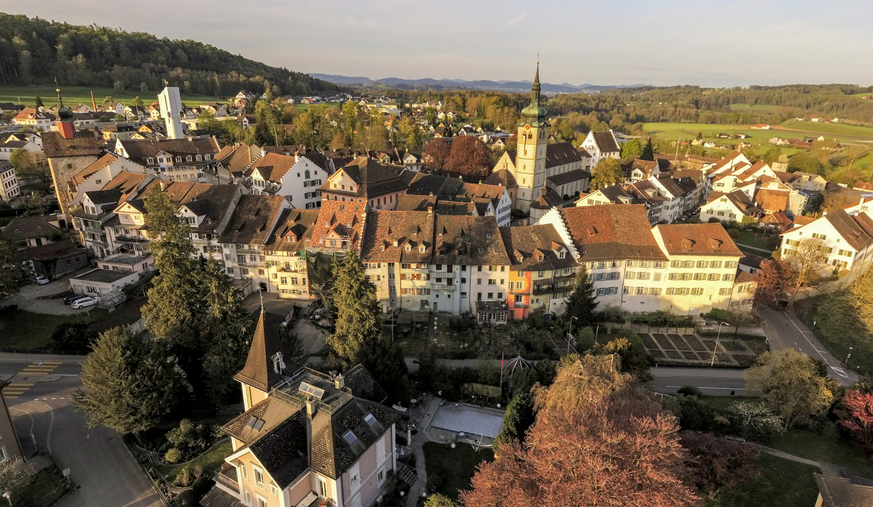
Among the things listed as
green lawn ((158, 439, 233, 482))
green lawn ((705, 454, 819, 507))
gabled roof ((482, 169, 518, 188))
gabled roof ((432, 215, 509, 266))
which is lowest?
green lawn ((705, 454, 819, 507))

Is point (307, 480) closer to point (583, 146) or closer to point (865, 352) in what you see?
point (865, 352)

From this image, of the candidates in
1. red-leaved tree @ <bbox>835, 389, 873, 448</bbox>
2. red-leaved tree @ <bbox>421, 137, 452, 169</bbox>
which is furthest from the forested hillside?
red-leaved tree @ <bbox>835, 389, 873, 448</bbox>

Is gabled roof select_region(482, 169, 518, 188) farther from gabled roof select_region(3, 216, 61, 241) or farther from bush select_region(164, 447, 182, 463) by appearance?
bush select_region(164, 447, 182, 463)

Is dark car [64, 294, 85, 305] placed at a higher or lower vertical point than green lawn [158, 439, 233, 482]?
higher

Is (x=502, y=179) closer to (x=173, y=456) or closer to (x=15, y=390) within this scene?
(x=173, y=456)

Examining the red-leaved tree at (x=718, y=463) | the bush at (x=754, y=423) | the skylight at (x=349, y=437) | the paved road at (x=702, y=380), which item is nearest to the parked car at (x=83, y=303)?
the skylight at (x=349, y=437)

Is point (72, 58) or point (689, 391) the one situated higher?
point (72, 58)

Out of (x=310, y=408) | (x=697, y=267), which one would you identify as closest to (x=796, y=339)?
(x=697, y=267)
